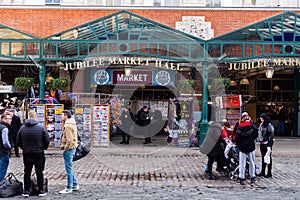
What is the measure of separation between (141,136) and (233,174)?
9.37 metres

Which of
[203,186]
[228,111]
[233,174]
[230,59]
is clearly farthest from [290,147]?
[203,186]

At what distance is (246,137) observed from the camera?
10.7 meters

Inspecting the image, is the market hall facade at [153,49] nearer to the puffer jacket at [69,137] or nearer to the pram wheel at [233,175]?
the pram wheel at [233,175]

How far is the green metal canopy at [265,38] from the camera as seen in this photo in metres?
16.8

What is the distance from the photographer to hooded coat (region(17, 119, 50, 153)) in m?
8.94

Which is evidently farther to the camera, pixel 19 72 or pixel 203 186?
pixel 19 72

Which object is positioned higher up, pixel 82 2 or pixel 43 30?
pixel 82 2

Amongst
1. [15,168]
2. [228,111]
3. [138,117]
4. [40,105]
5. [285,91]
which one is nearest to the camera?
[15,168]

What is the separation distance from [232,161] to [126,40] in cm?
727

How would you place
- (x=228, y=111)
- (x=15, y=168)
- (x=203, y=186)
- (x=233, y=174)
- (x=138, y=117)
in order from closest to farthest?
(x=203, y=186)
(x=233, y=174)
(x=15, y=168)
(x=228, y=111)
(x=138, y=117)

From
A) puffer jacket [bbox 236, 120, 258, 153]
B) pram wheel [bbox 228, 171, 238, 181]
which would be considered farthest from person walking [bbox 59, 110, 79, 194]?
pram wheel [bbox 228, 171, 238, 181]

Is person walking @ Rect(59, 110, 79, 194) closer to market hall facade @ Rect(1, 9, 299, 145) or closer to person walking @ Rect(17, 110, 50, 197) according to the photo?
person walking @ Rect(17, 110, 50, 197)

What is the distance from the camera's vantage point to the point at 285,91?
82.0ft

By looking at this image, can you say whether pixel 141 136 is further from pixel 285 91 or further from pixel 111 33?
pixel 285 91
